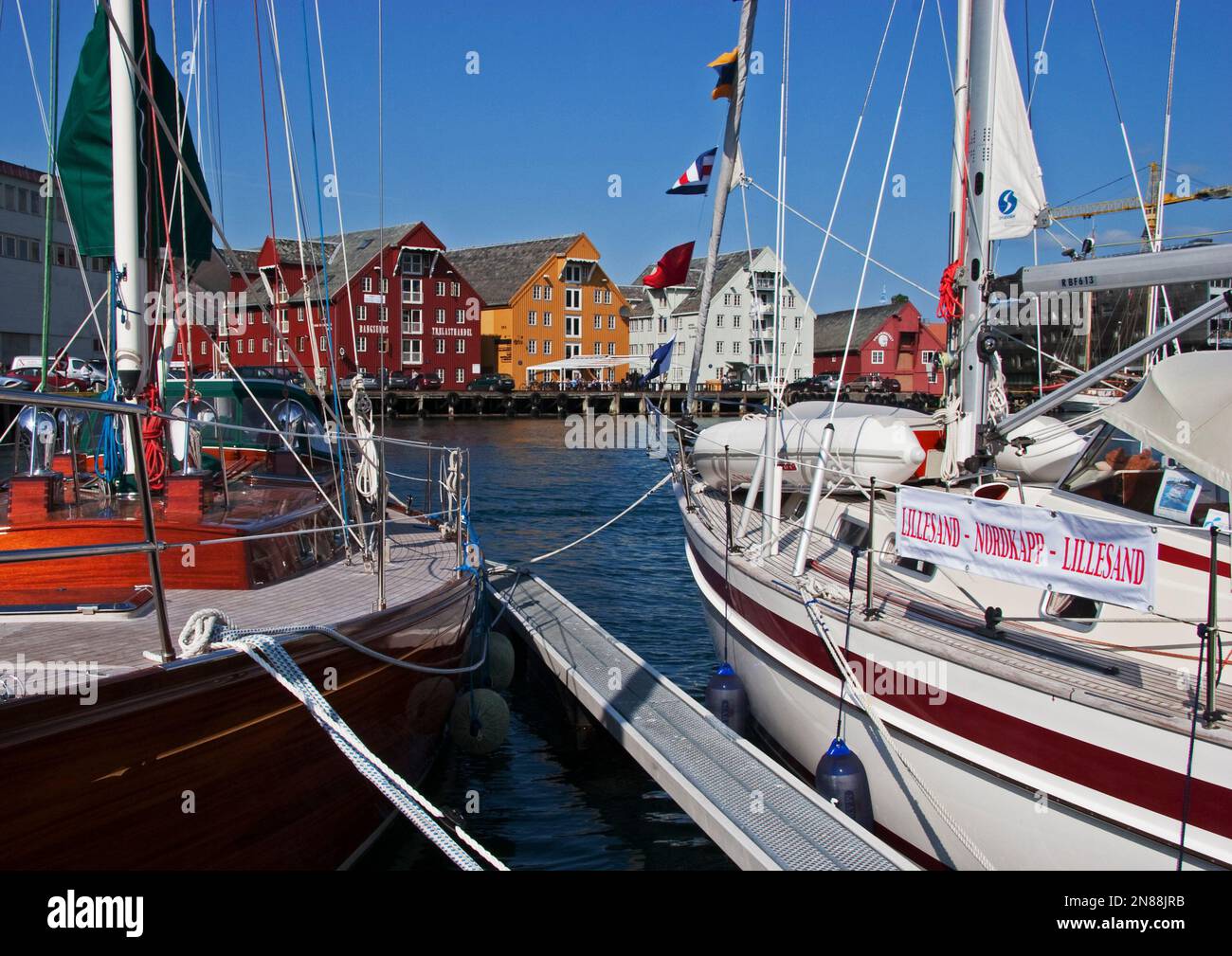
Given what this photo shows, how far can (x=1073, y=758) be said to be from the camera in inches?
215

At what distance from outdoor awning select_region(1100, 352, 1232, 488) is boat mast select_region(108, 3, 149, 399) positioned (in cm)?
679

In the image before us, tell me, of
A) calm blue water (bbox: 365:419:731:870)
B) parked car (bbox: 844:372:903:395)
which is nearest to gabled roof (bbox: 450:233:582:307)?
parked car (bbox: 844:372:903:395)

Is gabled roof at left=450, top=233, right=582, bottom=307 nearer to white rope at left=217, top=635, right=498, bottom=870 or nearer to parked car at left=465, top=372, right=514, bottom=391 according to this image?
parked car at left=465, top=372, right=514, bottom=391

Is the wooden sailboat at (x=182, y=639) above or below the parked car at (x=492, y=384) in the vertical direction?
below

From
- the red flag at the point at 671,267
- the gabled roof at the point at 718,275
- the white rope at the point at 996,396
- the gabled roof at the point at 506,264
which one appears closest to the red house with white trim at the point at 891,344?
the gabled roof at the point at 718,275

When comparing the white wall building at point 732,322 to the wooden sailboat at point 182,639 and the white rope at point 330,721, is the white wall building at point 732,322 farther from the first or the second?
the white rope at point 330,721

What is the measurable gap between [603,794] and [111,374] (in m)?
5.24

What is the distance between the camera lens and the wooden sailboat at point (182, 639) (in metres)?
4.18

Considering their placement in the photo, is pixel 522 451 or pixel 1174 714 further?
pixel 522 451

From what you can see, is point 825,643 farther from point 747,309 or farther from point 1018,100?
point 747,309

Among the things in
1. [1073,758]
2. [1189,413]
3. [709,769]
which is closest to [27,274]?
[709,769]

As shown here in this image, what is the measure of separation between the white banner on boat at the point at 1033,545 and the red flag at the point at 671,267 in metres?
5.11

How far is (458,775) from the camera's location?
9.03 meters
